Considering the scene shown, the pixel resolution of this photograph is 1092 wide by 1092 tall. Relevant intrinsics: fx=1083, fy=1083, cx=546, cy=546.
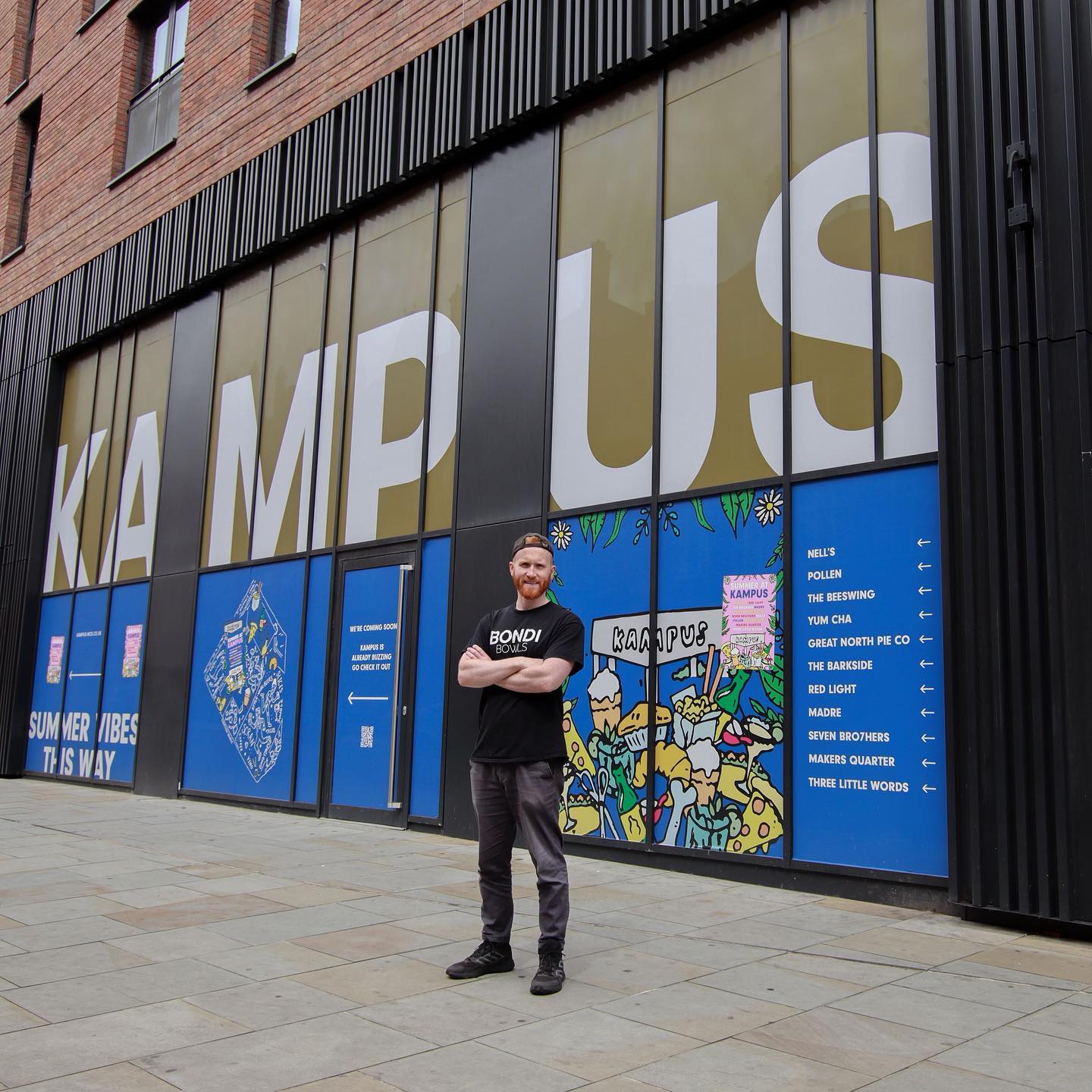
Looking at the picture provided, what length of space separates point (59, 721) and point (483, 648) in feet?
41.2

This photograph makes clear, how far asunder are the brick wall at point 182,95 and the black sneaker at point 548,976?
352 inches

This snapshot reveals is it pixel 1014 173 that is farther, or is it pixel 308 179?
pixel 308 179

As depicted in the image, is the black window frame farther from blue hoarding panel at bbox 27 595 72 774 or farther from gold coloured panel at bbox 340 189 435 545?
blue hoarding panel at bbox 27 595 72 774

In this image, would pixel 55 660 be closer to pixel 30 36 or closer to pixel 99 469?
pixel 99 469

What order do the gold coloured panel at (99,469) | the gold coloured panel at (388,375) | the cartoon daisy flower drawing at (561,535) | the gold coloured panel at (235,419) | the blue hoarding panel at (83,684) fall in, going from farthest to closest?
the gold coloured panel at (99,469) → the blue hoarding panel at (83,684) → the gold coloured panel at (235,419) → the gold coloured panel at (388,375) → the cartoon daisy flower drawing at (561,535)

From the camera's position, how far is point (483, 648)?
4.90 metres

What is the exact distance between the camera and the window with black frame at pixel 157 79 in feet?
50.1

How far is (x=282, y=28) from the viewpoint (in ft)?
44.7

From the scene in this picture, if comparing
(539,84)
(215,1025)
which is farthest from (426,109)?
(215,1025)

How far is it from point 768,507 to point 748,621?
2.63 ft

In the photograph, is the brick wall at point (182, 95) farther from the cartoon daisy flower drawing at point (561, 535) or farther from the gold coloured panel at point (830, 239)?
the cartoon daisy flower drawing at point (561, 535)

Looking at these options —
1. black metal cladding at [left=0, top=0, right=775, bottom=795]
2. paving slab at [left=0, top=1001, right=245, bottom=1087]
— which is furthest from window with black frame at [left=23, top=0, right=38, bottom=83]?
paving slab at [left=0, top=1001, right=245, bottom=1087]

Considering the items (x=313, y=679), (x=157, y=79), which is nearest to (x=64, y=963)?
(x=313, y=679)

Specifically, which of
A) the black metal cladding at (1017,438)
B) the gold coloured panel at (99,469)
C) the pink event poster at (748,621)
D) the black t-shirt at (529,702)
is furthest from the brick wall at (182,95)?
the black t-shirt at (529,702)
